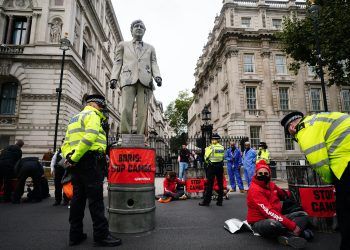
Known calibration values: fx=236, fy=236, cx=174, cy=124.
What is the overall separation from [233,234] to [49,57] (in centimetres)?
1934

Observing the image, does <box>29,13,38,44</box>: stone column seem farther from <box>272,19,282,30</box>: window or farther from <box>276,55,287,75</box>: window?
<box>272,19,282,30</box>: window

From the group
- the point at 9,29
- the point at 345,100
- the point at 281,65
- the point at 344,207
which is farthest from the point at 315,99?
the point at 9,29

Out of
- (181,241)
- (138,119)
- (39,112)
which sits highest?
(39,112)

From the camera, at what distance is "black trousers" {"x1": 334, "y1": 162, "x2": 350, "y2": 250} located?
7.13 ft

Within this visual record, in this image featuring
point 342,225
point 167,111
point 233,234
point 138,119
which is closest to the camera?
point 342,225

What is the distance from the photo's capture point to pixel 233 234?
389cm

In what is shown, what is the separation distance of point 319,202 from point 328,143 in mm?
2399

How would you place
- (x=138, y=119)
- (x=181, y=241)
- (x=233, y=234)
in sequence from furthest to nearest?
(x=138, y=119), (x=233, y=234), (x=181, y=241)

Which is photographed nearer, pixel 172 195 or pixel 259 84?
pixel 172 195

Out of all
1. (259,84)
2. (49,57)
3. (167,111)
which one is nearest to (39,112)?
(49,57)

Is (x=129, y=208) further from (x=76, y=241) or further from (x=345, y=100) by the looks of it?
(x=345, y=100)

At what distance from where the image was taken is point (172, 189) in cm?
809

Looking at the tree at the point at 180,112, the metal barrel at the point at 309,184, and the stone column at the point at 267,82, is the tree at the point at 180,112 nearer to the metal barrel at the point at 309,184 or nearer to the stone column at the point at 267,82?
the stone column at the point at 267,82

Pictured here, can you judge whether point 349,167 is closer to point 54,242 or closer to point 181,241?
point 181,241
